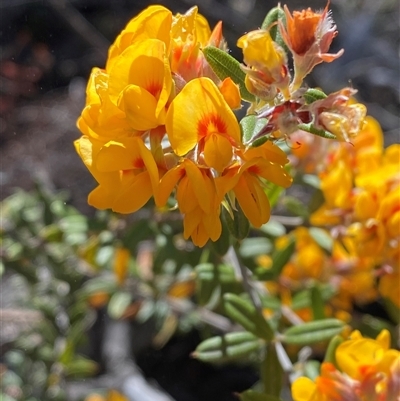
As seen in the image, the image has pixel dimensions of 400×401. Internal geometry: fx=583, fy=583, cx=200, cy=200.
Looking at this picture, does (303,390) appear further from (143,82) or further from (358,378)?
(143,82)

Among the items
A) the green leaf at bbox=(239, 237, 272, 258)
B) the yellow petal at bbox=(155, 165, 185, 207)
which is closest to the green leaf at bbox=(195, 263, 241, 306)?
the green leaf at bbox=(239, 237, 272, 258)

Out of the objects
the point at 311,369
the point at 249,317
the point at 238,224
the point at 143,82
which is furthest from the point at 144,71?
the point at 311,369

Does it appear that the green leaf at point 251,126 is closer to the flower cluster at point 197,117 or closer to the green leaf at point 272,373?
the flower cluster at point 197,117

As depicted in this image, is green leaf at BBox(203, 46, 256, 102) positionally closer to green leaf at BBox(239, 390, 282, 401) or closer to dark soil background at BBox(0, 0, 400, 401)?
green leaf at BBox(239, 390, 282, 401)

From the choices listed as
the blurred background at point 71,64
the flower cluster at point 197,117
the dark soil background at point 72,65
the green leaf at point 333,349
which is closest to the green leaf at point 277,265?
the green leaf at point 333,349

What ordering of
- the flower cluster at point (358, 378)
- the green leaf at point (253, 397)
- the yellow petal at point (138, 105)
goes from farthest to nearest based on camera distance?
the green leaf at point (253, 397)
the flower cluster at point (358, 378)
the yellow petal at point (138, 105)

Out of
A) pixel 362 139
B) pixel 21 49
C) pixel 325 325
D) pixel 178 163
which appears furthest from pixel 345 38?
pixel 178 163

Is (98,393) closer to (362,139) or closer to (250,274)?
(250,274)
